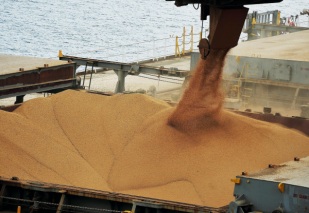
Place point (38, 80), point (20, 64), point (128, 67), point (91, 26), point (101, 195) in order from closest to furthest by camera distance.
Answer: point (101, 195) < point (38, 80) < point (20, 64) < point (128, 67) < point (91, 26)

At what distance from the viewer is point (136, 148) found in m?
16.0

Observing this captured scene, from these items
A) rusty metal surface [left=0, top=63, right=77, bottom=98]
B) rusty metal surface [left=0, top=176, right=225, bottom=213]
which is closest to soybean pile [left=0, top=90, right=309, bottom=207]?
rusty metal surface [left=0, top=176, right=225, bottom=213]

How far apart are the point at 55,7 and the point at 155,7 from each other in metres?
13.2

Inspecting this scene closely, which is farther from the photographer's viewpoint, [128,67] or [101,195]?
[128,67]

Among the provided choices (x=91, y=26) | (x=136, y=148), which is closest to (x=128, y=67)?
(x=136, y=148)

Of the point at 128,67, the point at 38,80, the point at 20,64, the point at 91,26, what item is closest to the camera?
the point at 38,80

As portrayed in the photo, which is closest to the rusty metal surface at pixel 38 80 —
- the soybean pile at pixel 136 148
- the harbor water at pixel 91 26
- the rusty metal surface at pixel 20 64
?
the rusty metal surface at pixel 20 64

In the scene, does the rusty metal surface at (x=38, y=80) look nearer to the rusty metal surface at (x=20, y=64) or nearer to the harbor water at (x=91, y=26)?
the rusty metal surface at (x=20, y=64)

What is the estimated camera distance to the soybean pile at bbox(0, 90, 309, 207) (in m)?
14.9

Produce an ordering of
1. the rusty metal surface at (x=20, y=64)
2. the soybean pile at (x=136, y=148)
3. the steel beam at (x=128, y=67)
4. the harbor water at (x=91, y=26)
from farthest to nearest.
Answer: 1. the harbor water at (x=91, y=26)
2. the steel beam at (x=128, y=67)
3. the rusty metal surface at (x=20, y=64)
4. the soybean pile at (x=136, y=148)

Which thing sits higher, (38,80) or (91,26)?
(38,80)

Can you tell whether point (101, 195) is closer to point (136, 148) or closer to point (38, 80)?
point (136, 148)

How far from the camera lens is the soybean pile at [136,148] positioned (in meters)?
14.9

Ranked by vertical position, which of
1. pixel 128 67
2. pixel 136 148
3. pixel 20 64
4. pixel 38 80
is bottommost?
pixel 128 67
